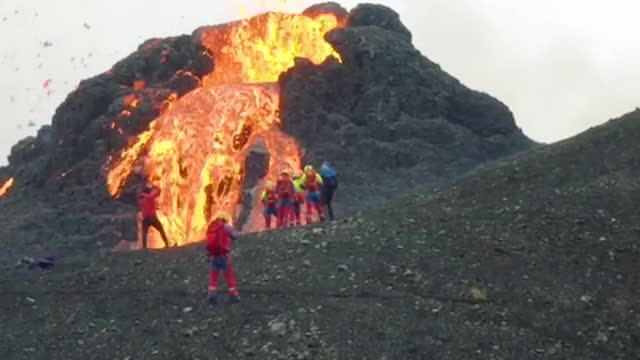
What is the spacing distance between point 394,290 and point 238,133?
35230mm

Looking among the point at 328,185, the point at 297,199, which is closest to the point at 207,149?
the point at 297,199

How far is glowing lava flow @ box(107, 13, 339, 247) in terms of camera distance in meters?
53.2

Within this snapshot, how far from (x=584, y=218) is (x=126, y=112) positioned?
38.5 m

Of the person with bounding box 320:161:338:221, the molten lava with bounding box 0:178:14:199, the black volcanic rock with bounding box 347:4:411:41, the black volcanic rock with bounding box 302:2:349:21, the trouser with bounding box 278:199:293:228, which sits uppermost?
the black volcanic rock with bounding box 302:2:349:21

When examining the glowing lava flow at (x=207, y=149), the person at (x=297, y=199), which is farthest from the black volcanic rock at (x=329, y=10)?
the person at (x=297, y=199)

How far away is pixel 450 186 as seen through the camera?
3356cm

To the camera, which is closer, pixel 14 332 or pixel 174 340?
pixel 174 340

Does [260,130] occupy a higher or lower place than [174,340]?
higher

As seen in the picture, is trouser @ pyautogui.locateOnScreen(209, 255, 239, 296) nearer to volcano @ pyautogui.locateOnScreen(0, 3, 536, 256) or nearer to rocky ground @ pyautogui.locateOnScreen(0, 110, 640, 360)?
rocky ground @ pyautogui.locateOnScreen(0, 110, 640, 360)

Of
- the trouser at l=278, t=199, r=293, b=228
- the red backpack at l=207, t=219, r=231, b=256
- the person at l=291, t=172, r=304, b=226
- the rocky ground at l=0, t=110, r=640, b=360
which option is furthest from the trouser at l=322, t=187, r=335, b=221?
the red backpack at l=207, t=219, r=231, b=256

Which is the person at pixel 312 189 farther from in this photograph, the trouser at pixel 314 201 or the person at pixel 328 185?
the person at pixel 328 185

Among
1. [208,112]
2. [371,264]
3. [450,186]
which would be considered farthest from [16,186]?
[371,264]

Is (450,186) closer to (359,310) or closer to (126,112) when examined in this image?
(359,310)

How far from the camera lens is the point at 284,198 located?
103 feet
